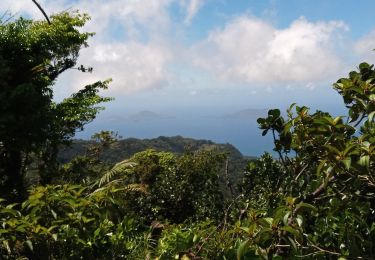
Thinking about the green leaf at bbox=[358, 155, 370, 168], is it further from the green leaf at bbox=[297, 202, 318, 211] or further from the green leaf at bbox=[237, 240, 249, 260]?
the green leaf at bbox=[237, 240, 249, 260]

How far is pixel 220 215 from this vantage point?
479 inches

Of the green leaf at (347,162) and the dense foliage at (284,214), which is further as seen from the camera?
the dense foliage at (284,214)

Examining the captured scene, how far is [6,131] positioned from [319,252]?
11713 mm

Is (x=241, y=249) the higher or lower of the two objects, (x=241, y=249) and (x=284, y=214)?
Answer: the lower

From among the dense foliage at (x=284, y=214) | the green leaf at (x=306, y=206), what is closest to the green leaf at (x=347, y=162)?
the dense foliage at (x=284, y=214)

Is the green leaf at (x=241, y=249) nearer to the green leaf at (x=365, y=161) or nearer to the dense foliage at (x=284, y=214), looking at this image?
the dense foliage at (x=284, y=214)

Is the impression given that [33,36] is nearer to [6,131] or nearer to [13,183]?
[6,131]

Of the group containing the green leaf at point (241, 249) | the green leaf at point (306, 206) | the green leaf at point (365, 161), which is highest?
the green leaf at point (365, 161)

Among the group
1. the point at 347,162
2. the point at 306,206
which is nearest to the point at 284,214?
the point at 306,206

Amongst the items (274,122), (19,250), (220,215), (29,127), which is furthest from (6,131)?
(274,122)

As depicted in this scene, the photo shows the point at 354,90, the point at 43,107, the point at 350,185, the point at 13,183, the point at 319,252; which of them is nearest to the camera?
the point at 319,252

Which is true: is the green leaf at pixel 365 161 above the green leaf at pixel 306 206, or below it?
above

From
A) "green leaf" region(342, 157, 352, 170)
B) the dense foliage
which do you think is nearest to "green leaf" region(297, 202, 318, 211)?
the dense foliage

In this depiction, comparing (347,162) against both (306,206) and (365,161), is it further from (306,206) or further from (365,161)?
(306,206)
